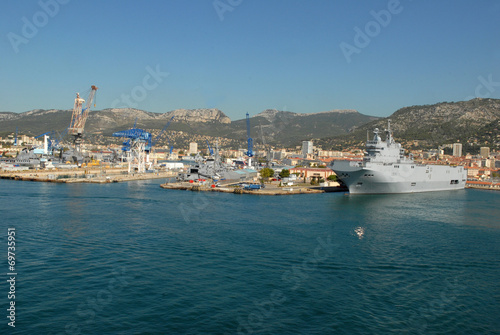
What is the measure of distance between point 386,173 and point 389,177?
1.46ft

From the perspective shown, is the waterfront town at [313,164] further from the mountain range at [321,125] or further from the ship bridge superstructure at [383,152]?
the mountain range at [321,125]

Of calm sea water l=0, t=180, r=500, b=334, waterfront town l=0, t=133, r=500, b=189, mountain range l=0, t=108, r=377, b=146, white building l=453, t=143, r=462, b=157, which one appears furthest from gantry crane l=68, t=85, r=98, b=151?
mountain range l=0, t=108, r=377, b=146

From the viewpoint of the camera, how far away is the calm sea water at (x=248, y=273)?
302 inches

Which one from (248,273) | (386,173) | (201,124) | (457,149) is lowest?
(248,273)

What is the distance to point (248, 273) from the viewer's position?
405 inches

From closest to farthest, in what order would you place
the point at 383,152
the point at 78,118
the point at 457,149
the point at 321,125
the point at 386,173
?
the point at 386,173 → the point at 383,152 → the point at 78,118 → the point at 457,149 → the point at 321,125

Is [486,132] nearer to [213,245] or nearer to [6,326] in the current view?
[213,245]

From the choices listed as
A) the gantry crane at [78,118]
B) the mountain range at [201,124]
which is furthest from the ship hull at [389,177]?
the mountain range at [201,124]

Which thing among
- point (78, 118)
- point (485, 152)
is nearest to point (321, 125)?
point (485, 152)

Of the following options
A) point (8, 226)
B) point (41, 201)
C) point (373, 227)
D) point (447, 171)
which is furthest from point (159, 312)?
point (447, 171)

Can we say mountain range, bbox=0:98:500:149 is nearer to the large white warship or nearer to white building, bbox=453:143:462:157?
white building, bbox=453:143:462:157

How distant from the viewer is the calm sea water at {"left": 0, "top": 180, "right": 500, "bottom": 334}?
7664 millimetres

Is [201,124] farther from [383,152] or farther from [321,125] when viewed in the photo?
A: [383,152]

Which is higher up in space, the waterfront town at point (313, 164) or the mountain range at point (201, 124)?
the mountain range at point (201, 124)
